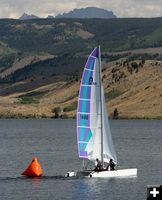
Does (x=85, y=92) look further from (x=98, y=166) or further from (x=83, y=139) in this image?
(x=98, y=166)

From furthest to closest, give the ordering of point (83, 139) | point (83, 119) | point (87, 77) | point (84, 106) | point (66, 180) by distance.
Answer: point (66, 180)
point (83, 139)
point (83, 119)
point (84, 106)
point (87, 77)

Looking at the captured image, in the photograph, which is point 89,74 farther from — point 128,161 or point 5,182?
point 128,161

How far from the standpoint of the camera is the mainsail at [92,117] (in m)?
73.2

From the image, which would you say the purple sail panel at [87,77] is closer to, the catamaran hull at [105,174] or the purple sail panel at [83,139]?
the purple sail panel at [83,139]

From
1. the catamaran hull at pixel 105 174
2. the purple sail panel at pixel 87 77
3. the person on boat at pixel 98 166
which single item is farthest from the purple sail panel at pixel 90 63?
the catamaran hull at pixel 105 174

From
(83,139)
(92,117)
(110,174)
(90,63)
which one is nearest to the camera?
(90,63)

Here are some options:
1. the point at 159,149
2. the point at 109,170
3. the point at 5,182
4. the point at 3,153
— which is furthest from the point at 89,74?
the point at 159,149

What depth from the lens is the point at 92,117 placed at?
74.4 metres

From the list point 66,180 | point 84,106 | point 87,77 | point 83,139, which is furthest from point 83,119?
point 66,180

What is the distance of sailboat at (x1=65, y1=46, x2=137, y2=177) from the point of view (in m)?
73.2

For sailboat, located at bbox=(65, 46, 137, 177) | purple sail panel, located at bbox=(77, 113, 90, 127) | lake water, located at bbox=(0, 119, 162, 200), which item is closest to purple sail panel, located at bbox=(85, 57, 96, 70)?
sailboat, located at bbox=(65, 46, 137, 177)

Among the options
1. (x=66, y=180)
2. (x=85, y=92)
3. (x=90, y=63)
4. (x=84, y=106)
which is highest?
(x=90, y=63)

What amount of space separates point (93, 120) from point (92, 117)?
32cm

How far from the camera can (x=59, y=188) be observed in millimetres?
72375
